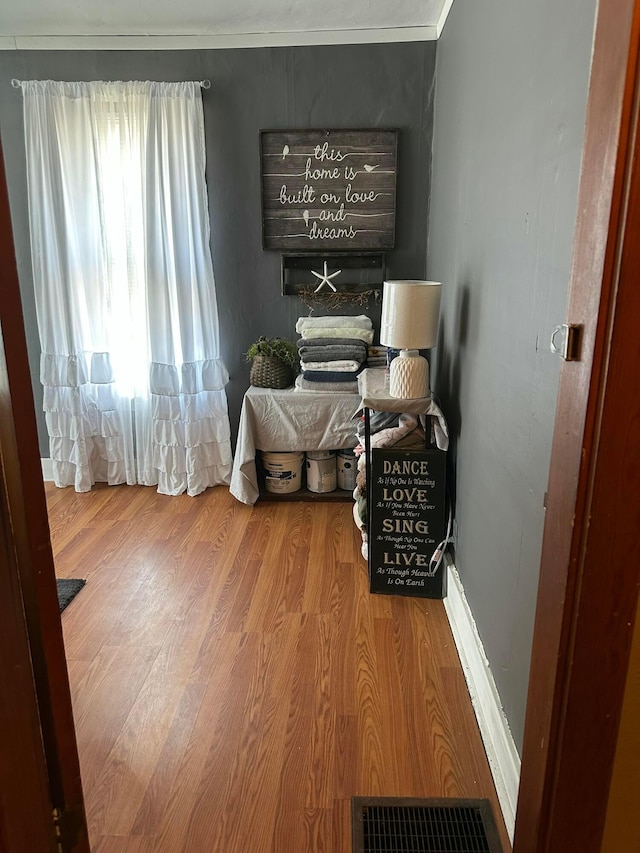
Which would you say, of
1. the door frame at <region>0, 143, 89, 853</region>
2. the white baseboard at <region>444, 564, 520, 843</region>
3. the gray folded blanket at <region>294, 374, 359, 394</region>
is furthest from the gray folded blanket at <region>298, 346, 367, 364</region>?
the door frame at <region>0, 143, 89, 853</region>

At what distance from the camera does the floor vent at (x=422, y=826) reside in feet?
4.78

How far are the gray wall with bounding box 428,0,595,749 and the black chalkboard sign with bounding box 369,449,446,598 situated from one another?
0.36 ft

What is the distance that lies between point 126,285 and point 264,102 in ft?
4.00

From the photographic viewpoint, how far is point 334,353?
326 cm

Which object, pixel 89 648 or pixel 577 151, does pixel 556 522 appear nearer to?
pixel 577 151

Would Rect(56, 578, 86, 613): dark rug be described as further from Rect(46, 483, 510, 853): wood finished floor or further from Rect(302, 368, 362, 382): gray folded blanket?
Rect(302, 368, 362, 382): gray folded blanket

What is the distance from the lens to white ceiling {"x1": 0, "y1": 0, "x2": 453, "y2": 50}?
2.88 m

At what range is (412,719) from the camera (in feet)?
6.08

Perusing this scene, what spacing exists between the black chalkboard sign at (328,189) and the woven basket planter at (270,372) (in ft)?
2.09

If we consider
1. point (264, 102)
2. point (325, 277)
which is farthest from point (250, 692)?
point (264, 102)

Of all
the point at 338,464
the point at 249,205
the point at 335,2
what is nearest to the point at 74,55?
the point at 249,205

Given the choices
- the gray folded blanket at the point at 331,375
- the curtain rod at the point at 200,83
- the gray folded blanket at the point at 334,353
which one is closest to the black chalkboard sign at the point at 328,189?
the curtain rod at the point at 200,83

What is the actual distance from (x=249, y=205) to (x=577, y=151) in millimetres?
2498

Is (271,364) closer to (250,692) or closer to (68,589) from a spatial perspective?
(68,589)
